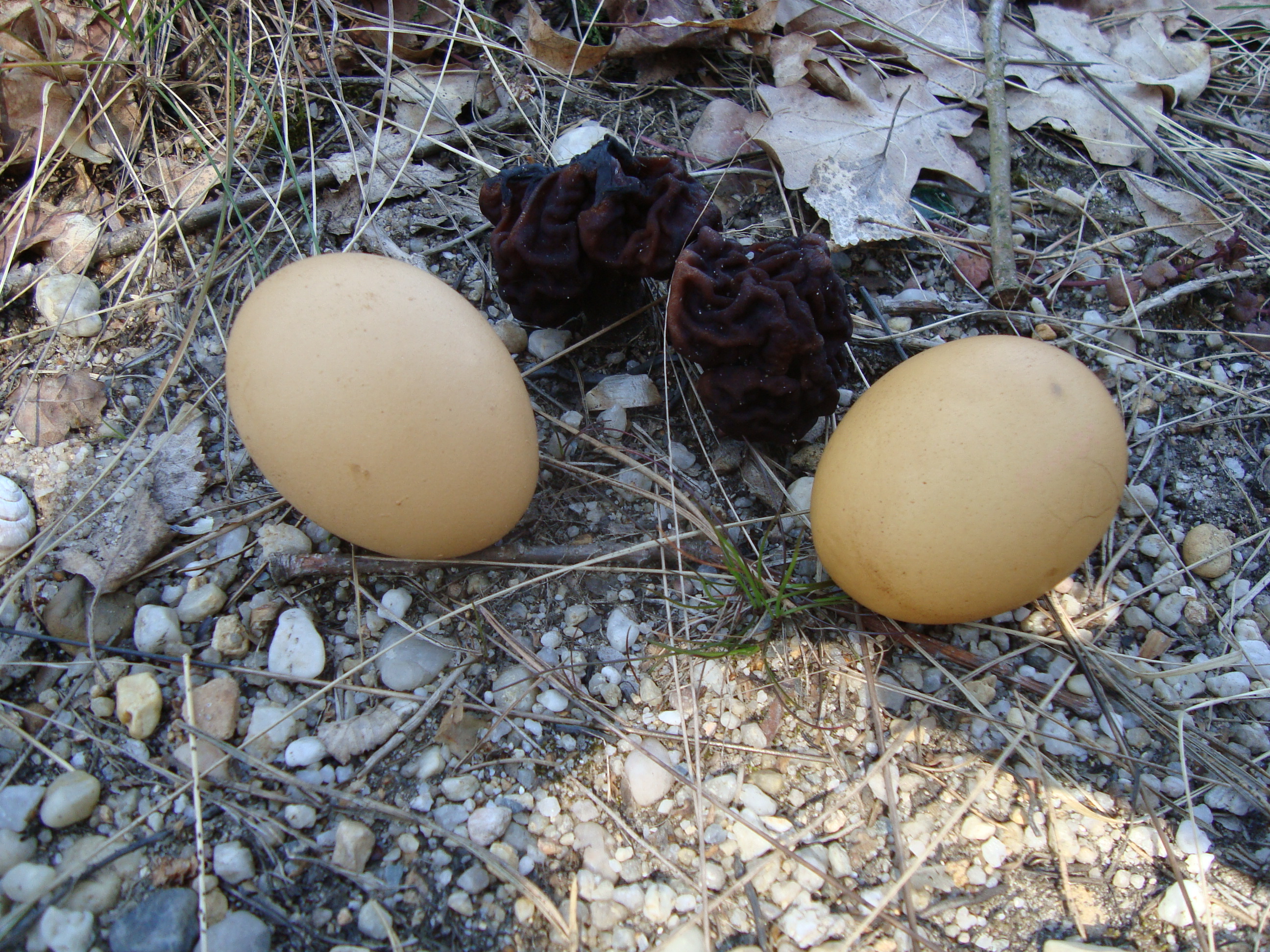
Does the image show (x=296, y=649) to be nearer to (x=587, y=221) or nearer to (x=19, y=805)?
(x=19, y=805)

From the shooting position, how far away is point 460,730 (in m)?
1.48

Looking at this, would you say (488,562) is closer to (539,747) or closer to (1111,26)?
(539,747)

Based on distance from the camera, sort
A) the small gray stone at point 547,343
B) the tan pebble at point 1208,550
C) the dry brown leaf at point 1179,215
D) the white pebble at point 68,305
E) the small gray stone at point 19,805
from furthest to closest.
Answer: the dry brown leaf at point 1179,215
the small gray stone at point 547,343
the white pebble at point 68,305
the tan pebble at point 1208,550
the small gray stone at point 19,805

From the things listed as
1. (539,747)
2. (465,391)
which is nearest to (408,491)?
(465,391)

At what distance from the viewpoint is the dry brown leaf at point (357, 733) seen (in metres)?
1.43

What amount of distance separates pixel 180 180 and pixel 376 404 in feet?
3.96

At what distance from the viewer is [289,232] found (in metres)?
1.98

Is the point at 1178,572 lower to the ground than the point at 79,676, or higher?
lower

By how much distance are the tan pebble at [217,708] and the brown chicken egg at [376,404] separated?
367 mm

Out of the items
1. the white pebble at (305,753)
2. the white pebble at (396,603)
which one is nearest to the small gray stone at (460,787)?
the white pebble at (305,753)

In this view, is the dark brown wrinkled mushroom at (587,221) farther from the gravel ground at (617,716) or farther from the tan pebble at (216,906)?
the tan pebble at (216,906)

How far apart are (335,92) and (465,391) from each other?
127cm

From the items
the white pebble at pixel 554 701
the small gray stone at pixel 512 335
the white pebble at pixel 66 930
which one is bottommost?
the white pebble at pixel 554 701

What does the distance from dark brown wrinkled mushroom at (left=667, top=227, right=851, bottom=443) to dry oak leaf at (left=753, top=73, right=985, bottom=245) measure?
37cm
